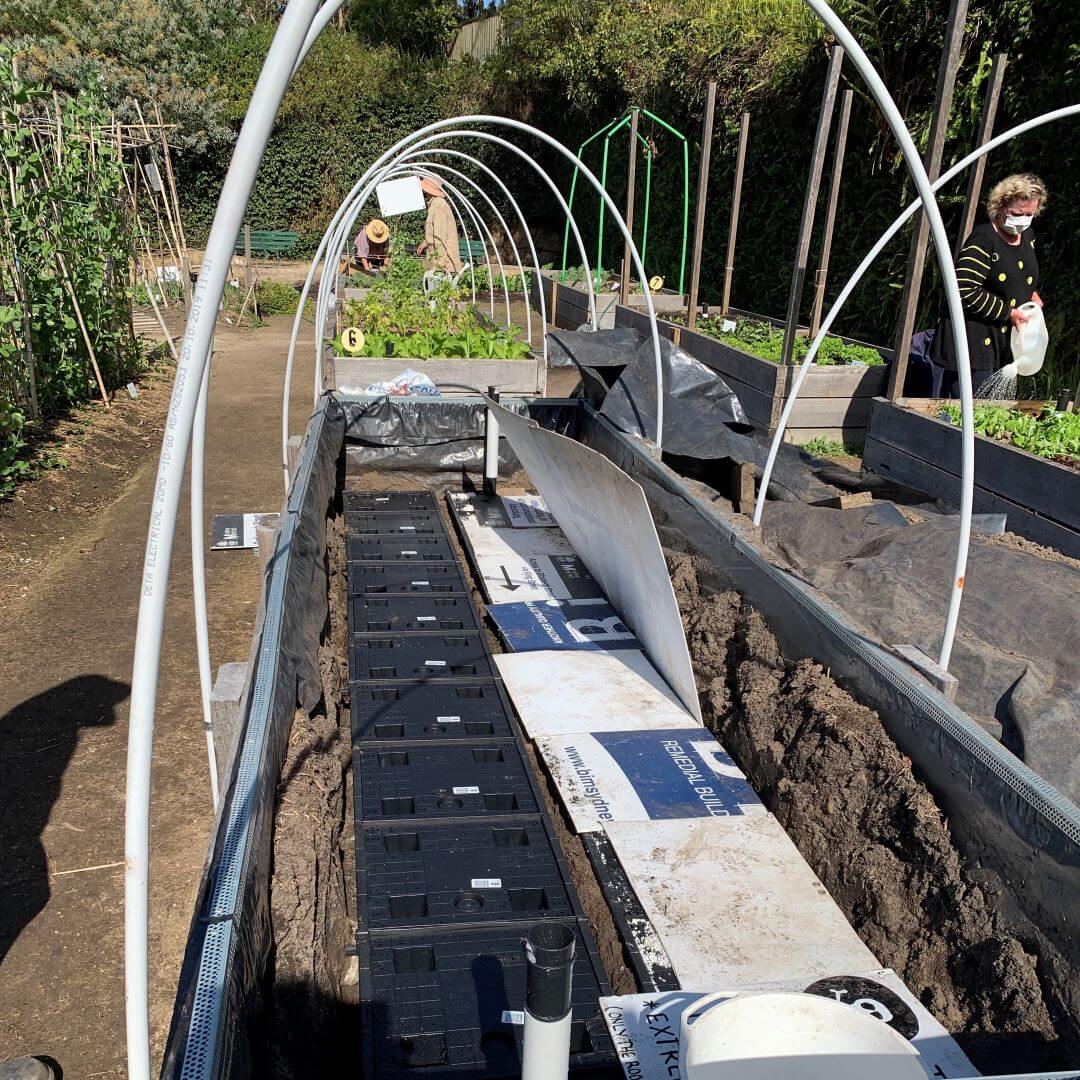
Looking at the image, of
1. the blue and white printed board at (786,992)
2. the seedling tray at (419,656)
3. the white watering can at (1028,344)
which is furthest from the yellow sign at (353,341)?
the blue and white printed board at (786,992)

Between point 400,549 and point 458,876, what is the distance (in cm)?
254

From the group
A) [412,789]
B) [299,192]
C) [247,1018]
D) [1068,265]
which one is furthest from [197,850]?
[299,192]

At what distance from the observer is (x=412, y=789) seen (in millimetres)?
2609

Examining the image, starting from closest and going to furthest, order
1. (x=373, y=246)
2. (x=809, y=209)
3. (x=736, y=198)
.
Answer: (x=809, y=209) → (x=736, y=198) → (x=373, y=246)

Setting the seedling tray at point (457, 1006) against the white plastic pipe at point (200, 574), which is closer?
the seedling tray at point (457, 1006)

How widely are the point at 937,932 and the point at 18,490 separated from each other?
5627 mm

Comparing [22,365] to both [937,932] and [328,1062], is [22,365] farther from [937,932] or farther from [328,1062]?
[937,932]

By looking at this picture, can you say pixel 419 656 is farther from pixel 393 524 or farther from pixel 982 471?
pixel 982 471

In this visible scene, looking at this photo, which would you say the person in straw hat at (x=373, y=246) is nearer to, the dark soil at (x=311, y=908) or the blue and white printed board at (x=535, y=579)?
the blue and white printed board at (x=535, y=579)

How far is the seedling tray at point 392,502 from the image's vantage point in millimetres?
5281

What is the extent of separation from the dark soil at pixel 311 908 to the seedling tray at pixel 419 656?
66 centimetres

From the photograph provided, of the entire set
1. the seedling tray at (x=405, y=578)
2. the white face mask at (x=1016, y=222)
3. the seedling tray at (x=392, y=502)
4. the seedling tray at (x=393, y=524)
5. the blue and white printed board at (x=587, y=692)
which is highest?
the white face mask at (x=1016, y=222)

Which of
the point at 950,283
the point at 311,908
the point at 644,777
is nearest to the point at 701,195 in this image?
the point at 950,283

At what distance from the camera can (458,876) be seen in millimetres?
2264
